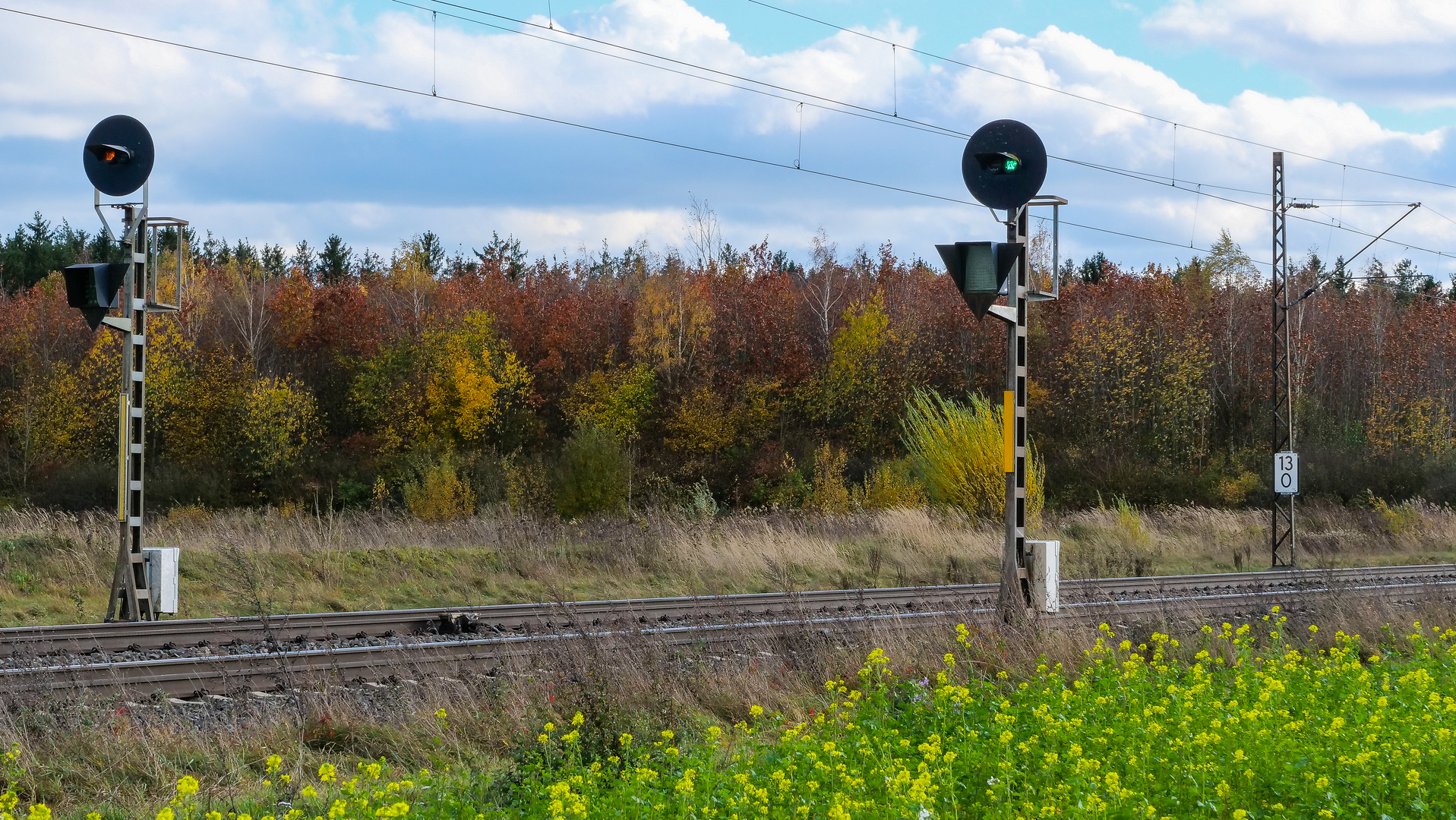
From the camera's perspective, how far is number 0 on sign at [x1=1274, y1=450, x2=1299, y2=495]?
25.5 meters

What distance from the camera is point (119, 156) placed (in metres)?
13.3

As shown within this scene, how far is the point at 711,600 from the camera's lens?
15211 millimetres

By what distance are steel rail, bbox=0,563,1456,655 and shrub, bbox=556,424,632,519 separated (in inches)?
865

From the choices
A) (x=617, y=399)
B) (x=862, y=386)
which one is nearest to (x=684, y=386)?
(x=617, y=399)

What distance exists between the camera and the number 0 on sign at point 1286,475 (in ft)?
83.8

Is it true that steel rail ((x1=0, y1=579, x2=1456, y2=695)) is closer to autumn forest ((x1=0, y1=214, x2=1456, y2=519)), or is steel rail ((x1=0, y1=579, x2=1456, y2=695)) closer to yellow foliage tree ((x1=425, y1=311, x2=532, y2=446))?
autumn forest ((x1=0, y1=214, x2=1456, y2=519))

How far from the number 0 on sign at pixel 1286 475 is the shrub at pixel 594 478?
65.5 ft

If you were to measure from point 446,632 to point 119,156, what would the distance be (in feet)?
21.0

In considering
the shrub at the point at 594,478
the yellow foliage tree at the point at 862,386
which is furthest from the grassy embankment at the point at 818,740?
the yellow foliage tree at the point at 862,386

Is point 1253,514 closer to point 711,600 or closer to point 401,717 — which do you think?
point 711,600

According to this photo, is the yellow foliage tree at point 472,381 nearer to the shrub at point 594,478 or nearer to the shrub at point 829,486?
the shrub at point 594,478

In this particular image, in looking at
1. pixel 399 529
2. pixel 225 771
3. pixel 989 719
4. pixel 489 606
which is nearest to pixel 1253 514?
pixel 399 529

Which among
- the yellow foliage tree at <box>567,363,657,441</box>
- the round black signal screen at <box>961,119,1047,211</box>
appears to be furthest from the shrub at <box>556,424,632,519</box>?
the round black signal screen at <box>961,119,1047,211</box>

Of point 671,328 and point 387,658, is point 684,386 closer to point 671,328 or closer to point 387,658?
point 671,328
